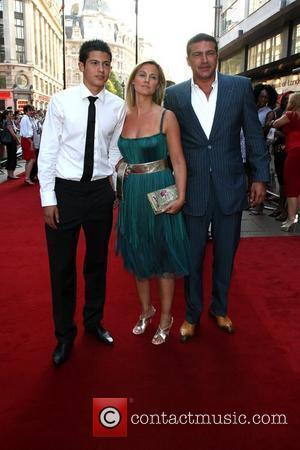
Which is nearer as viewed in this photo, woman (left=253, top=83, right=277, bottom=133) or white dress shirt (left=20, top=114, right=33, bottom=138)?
woman (left=253, top=83, right=277, bottom=133)

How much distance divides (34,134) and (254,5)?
1157cm

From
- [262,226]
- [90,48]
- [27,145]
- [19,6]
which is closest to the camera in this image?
[90,48]

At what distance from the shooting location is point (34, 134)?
11070 mm

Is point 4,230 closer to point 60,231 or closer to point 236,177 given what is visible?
point 60,231

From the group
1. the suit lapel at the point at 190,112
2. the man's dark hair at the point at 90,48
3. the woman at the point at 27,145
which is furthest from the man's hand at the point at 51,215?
the woman at the point at 27,145

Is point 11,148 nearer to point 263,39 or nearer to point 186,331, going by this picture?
point 186,331

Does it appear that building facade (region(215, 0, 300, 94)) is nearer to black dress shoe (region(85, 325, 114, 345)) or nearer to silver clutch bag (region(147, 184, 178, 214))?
silver clutch bag (region(147, 184, 178, 214))

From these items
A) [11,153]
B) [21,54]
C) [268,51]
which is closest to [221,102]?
[11,153]

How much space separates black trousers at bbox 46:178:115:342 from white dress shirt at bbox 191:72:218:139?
28.6 inches

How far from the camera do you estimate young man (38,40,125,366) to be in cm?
250

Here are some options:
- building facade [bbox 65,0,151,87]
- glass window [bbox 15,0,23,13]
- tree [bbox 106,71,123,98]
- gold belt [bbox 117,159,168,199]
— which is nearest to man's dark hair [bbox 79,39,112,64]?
gold belt [bbox 117,159,168,199]

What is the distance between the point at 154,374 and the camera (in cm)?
258

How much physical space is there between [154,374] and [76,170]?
4.27ft

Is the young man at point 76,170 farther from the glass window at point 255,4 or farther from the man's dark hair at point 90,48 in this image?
the glass window at point 255,4
